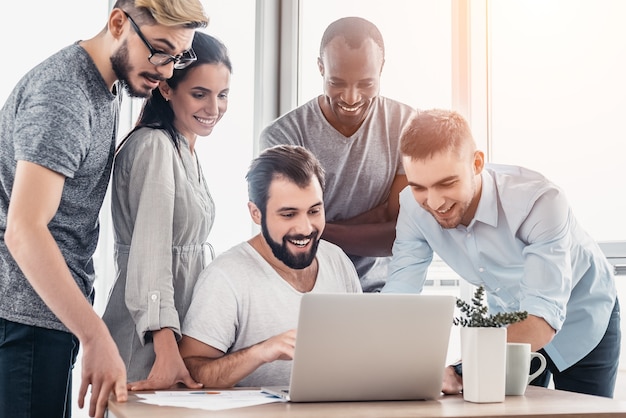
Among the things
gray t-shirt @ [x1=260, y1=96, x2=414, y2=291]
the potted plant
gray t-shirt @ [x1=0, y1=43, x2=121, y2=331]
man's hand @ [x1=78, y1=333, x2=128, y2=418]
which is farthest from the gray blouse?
the potted plant

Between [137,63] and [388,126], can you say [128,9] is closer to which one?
[137,63]

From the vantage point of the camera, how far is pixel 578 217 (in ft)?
8.29

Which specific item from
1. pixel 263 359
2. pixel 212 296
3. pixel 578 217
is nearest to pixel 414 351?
pixel 263 359

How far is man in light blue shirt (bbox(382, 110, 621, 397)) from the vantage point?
7.15 feet

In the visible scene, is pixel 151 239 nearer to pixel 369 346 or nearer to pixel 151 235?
pixel 151 235

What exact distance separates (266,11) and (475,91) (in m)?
0.88

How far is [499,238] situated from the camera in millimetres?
2225

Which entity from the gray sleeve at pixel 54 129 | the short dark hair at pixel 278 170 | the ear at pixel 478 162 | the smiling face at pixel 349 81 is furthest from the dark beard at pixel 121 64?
the ear at pixel 478 162

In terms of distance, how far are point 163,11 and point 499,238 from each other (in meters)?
1.12

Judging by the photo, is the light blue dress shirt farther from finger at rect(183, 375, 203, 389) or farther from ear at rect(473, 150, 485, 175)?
finger at rect(183, 375, 203, 389)

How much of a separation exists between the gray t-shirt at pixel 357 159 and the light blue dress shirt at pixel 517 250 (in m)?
0.14

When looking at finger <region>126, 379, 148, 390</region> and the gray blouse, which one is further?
the gray blouse

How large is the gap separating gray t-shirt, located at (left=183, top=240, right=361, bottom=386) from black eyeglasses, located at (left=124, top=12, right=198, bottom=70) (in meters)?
0.54

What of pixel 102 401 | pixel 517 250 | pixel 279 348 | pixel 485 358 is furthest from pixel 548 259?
pixel 102 401
